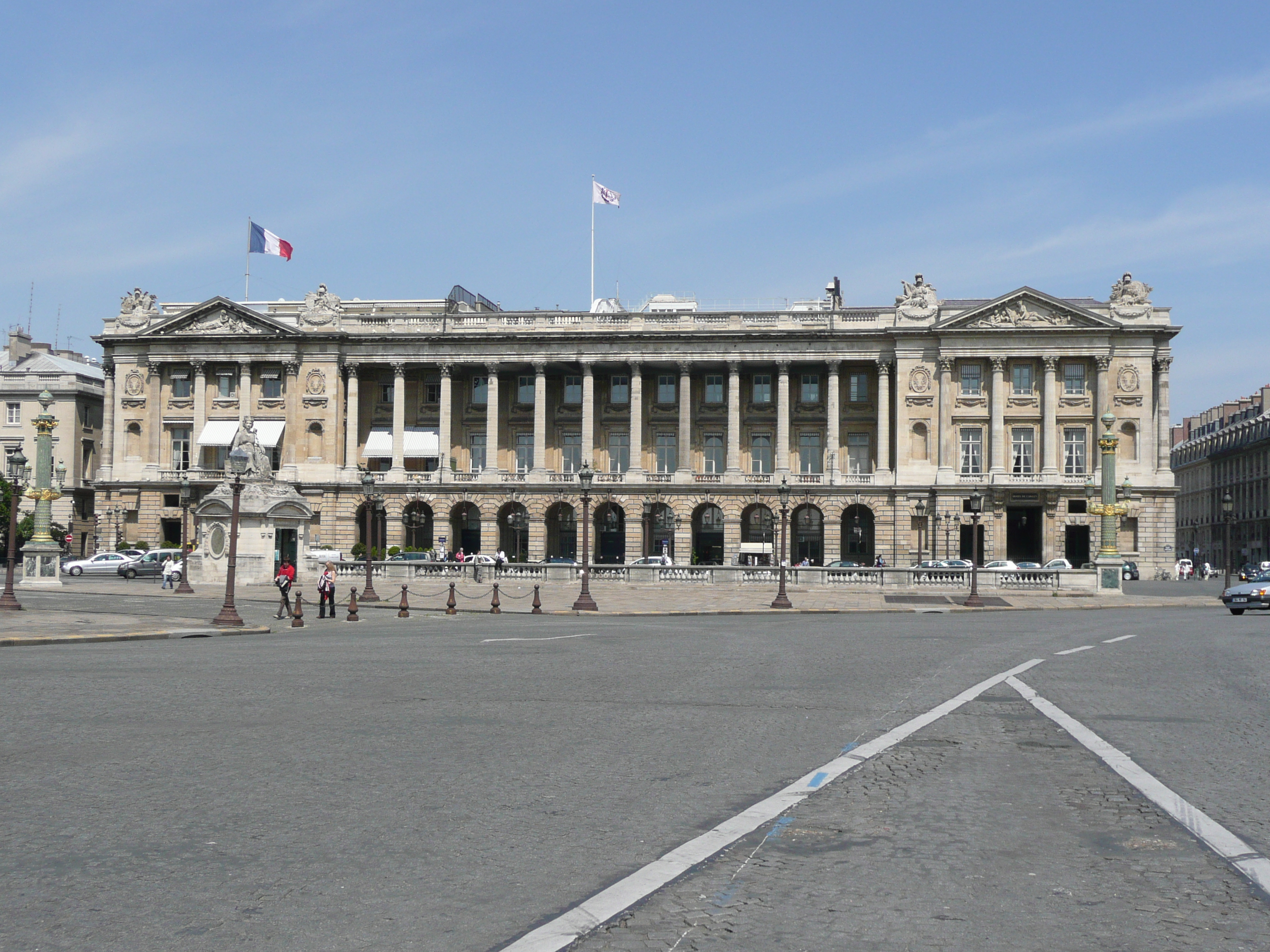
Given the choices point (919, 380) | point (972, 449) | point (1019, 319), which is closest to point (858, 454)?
point (919, 380)

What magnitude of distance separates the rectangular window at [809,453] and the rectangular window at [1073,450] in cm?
1648

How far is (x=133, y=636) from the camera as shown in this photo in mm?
27719

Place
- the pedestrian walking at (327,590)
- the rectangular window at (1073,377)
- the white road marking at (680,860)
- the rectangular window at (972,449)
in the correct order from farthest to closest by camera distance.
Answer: the rectangular window at (972,449)
the rectangular window at (1073,377)
the pedestrian walking at (327,590)
the white road marking at (680,860)

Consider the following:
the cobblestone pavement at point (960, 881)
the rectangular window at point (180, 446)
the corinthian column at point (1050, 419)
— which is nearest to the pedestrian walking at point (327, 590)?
the cobblestone pavement at point (960, 881)

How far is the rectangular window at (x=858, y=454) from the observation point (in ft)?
297

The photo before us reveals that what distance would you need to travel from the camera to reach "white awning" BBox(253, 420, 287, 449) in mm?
90500

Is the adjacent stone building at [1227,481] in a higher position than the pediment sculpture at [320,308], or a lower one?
lower

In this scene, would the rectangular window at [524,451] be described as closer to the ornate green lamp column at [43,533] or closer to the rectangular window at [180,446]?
the rectangular window at [180,446]

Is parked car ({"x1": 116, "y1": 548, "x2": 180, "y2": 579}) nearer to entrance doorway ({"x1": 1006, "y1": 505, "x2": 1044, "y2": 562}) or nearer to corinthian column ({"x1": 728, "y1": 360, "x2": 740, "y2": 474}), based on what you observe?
corinthian column ({"x1": 728, "y1": 360, "x2": 740, "y2": 474})

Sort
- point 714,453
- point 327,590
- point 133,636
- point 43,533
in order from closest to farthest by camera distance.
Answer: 1. point 133,636
2. point 327,590
3. point 43,533
4. point 714,453

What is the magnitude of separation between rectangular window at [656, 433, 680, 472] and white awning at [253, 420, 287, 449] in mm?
26920

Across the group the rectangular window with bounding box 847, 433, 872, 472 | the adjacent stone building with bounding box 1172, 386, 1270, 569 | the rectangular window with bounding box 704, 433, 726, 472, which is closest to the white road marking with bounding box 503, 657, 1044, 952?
the rectangular window with bounding box 847, 433, 872, 472

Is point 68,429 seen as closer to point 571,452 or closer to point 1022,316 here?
point 571,452

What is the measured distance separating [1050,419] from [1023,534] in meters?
7.89
